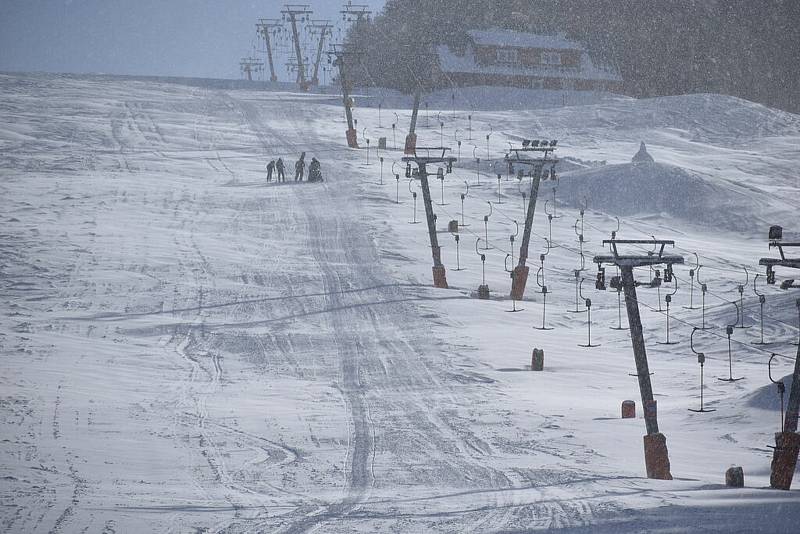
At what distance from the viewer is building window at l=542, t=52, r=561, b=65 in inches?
2987

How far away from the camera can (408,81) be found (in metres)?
73.8

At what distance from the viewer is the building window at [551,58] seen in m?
75.9

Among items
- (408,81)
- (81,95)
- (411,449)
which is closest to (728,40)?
(408,81)

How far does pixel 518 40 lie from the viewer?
75.9 m

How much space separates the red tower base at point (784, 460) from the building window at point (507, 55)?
64.0 m

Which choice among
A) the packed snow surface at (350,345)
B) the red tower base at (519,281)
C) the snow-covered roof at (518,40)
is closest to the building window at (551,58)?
the snow-covered roof at (518,40)

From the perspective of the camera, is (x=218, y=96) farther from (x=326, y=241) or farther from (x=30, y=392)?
(x=30, y=392)

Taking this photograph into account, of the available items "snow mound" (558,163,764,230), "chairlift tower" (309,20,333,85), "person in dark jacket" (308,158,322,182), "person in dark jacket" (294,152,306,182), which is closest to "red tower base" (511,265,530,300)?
"snow mound" (558,163,764,230)

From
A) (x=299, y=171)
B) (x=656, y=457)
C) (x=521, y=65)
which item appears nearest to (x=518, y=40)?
(x=521, y=65)

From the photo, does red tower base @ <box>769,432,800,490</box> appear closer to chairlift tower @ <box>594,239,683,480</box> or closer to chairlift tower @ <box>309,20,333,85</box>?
chairlift tower @ <box>594,239,683,480</box>

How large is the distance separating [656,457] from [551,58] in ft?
214

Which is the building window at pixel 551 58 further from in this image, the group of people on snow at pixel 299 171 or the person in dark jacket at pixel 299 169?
the person in dark jacket at pixel 299 169

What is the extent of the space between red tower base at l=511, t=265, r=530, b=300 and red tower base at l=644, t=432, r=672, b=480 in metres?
13.8

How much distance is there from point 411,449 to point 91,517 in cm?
522
